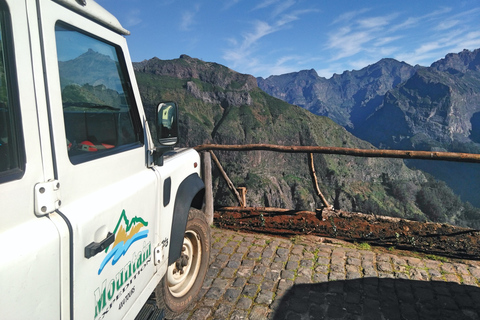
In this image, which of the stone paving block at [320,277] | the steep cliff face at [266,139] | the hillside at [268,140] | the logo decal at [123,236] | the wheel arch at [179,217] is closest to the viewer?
the logo decal at [123,236]

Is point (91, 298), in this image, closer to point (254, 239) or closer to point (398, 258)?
point (254, 239)

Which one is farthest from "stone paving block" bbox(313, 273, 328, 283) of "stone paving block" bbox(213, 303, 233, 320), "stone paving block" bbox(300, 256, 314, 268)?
"stone paving block" bbox(213, 303, 233, 320)

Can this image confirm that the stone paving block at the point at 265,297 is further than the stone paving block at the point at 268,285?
No

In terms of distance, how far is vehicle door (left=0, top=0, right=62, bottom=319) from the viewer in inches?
41.1

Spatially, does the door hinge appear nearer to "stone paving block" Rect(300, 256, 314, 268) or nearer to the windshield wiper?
the windshield wiper

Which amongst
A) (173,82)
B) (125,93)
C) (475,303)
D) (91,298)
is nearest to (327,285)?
(475,303)

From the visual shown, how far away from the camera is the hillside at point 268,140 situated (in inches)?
3039

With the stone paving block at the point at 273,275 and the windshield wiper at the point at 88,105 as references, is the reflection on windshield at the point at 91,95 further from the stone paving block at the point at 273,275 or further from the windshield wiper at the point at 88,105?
the stone paving block at the point at 273,275

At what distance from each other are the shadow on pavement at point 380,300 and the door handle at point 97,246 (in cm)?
197

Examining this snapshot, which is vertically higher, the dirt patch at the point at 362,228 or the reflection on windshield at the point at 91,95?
the reflection on windshield at the point at 91,95

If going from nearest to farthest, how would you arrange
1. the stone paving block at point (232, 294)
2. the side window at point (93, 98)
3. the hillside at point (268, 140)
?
the side window at point (93, 98) < the stone paving block at point (232, 294) < the hillside at point (268, 140)

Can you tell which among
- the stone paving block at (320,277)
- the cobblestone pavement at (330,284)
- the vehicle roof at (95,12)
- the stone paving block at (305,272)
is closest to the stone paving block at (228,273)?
the cobblestone pavement at (330,284)

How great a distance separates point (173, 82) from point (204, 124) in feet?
81.4

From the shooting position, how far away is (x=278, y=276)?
3.55m
